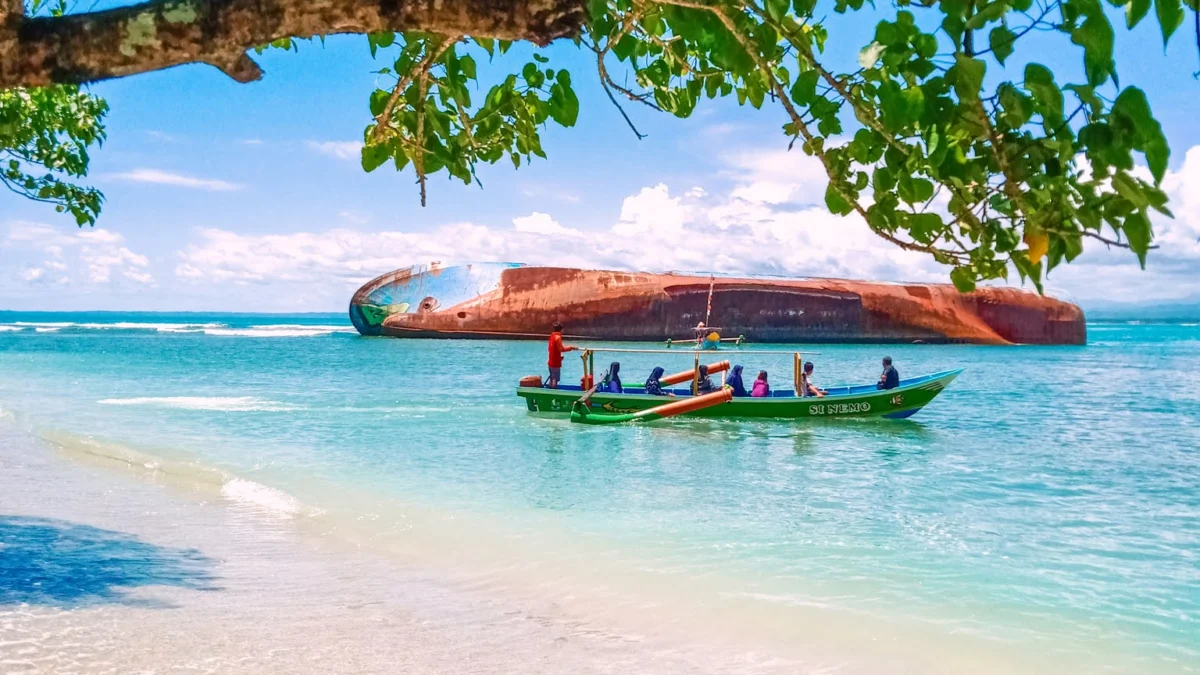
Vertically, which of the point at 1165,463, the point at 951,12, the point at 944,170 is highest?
the point at 951,12

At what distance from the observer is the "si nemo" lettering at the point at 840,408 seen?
20.4 meters

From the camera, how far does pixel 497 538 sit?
33.5 feet

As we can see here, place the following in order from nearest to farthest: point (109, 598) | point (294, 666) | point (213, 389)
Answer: point (294, 666)
point (109, 598)
point (213, 389)

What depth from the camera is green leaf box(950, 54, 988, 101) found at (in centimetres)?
211

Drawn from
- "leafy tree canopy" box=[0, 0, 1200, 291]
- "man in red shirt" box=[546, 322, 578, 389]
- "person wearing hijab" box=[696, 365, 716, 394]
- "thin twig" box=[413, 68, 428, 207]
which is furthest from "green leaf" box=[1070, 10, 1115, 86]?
"man in red shirt" box=[546, 322, 578, 389]

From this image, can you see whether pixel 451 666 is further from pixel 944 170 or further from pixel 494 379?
pixel 494 379

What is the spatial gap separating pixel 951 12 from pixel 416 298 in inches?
2355

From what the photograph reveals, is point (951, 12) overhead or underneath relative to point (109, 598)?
overhead

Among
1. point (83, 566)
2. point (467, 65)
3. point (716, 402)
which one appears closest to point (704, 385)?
point (716, 402)

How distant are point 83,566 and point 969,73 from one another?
7.76 metres

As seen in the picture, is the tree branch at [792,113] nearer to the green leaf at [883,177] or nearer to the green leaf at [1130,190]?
the green leaf at [883,177]

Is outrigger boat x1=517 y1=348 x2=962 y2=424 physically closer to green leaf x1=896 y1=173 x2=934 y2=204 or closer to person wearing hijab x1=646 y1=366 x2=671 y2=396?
person wearing hijab x1=646 y1=366 x2=671 y2=396

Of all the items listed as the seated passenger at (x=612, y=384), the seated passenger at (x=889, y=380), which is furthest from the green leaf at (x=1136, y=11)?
the seated passenger at (x=889, y=380)

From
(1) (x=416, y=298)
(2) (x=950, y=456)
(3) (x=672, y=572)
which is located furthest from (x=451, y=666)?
(1) (x=416, y=298)
